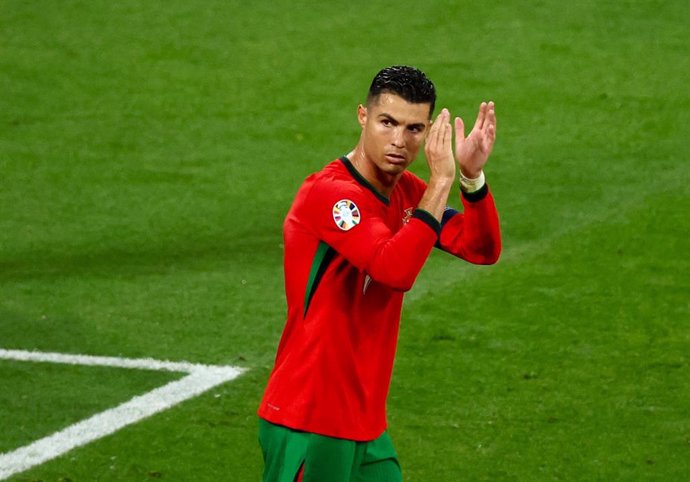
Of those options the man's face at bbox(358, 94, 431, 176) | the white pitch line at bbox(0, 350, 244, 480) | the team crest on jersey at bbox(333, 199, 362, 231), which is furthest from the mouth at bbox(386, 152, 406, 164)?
the white pitch line at bbox(0, 350, 244, 480)

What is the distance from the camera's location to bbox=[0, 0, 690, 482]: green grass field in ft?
25.3

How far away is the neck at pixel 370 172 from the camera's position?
5043mm

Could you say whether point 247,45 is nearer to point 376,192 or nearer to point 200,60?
point 200,60

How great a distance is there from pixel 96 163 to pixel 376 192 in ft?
25.8

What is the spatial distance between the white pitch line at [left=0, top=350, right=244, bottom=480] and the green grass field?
10 cm

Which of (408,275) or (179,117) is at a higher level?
(408,275)

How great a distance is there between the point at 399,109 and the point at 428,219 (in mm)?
447

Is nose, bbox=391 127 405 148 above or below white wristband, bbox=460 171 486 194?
above

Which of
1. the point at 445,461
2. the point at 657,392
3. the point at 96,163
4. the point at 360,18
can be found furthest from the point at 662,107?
the point at 445,461

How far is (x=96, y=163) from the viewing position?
1258 cm

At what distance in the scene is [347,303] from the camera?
4.91 meters

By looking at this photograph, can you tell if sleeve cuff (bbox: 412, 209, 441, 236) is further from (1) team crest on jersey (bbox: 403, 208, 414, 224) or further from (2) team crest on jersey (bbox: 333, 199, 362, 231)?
(1) team crest on jersey (bbox: 403, 208, 414, 224)

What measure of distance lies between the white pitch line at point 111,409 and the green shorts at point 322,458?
7.92 ft

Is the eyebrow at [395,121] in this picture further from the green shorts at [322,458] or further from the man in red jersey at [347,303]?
the green shorts at [322,458]
